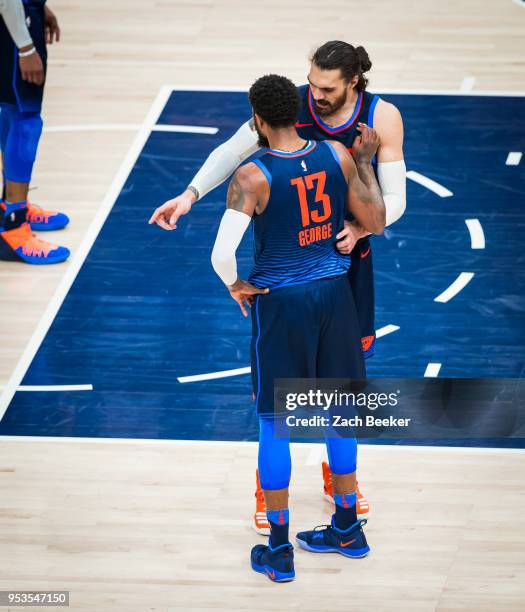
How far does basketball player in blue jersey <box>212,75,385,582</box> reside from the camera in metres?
4.58

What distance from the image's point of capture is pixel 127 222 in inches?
328

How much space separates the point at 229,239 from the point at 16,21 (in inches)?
128

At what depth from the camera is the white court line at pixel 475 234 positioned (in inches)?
312

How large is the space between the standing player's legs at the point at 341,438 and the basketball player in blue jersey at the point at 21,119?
3.32 m

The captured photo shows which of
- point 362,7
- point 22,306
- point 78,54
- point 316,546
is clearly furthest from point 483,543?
point 362,7

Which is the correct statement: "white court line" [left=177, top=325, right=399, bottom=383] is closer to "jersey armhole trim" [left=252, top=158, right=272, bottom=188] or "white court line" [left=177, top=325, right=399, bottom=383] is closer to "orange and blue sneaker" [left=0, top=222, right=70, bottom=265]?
"orange and blue sneaker" [left=0, top=222, right=70, bottom=265]

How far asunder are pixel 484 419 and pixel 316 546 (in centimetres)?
137

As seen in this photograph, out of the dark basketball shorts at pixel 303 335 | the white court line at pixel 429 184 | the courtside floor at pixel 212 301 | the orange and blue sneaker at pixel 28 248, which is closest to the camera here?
the dark basketball shorts at pixel 303 335

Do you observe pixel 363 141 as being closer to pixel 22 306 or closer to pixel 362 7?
pixel 22 306

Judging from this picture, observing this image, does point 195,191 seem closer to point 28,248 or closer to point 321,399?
point 321,399

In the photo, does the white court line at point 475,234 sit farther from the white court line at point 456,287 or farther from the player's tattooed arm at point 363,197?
the player's tattooed arm at point 363,197

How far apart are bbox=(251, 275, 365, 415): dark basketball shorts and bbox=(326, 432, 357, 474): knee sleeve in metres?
0.28

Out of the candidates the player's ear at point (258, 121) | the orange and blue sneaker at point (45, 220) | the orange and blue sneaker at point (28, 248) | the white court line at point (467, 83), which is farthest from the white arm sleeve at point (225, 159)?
the white court line at point (467, 83)

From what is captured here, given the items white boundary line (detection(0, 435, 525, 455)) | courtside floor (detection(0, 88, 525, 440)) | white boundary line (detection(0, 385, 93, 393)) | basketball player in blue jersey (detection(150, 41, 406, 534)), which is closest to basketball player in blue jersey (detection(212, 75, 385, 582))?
basketball player in blue jersey (detection(150, 41, 406, 534))
